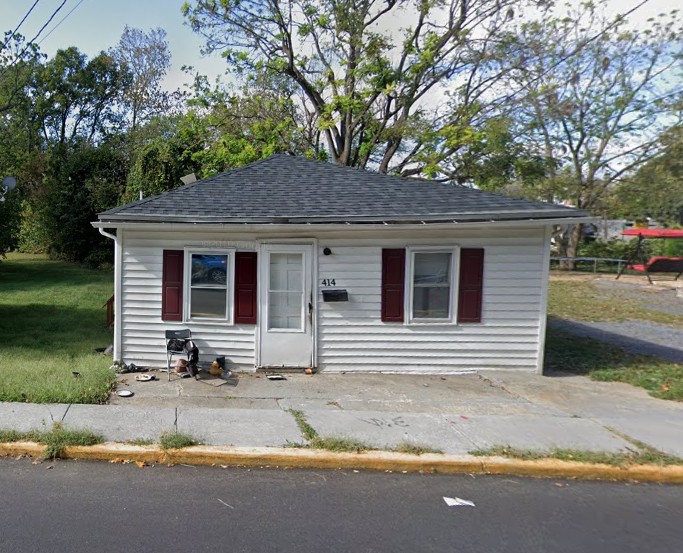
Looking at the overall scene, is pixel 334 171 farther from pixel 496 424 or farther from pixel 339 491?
pixel 339 491

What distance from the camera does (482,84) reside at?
22.2 metres

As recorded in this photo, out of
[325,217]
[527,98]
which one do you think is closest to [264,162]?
[325,217]

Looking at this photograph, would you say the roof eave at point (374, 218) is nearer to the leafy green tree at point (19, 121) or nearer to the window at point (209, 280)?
the window at point (209, 280)

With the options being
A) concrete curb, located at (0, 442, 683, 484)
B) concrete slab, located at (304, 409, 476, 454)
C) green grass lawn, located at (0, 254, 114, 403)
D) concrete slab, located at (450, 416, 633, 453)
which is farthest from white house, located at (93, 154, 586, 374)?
concrete curb, located at (0, 442, 683, 484)

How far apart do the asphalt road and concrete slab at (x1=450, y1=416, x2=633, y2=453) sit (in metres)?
0.63

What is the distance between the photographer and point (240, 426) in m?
5.42

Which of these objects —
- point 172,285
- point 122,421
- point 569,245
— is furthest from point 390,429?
point 569,245

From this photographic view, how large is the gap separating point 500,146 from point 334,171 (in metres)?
13.6

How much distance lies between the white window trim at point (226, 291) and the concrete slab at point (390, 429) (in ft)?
9.06

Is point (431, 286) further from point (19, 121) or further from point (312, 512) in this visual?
point (19, 121)

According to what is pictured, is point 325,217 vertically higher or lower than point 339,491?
higher

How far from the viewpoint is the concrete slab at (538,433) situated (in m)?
5.12

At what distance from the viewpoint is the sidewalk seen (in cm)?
518

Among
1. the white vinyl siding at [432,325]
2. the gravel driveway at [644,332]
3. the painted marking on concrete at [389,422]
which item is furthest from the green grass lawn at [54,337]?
the gravel driveway at [644,332]
